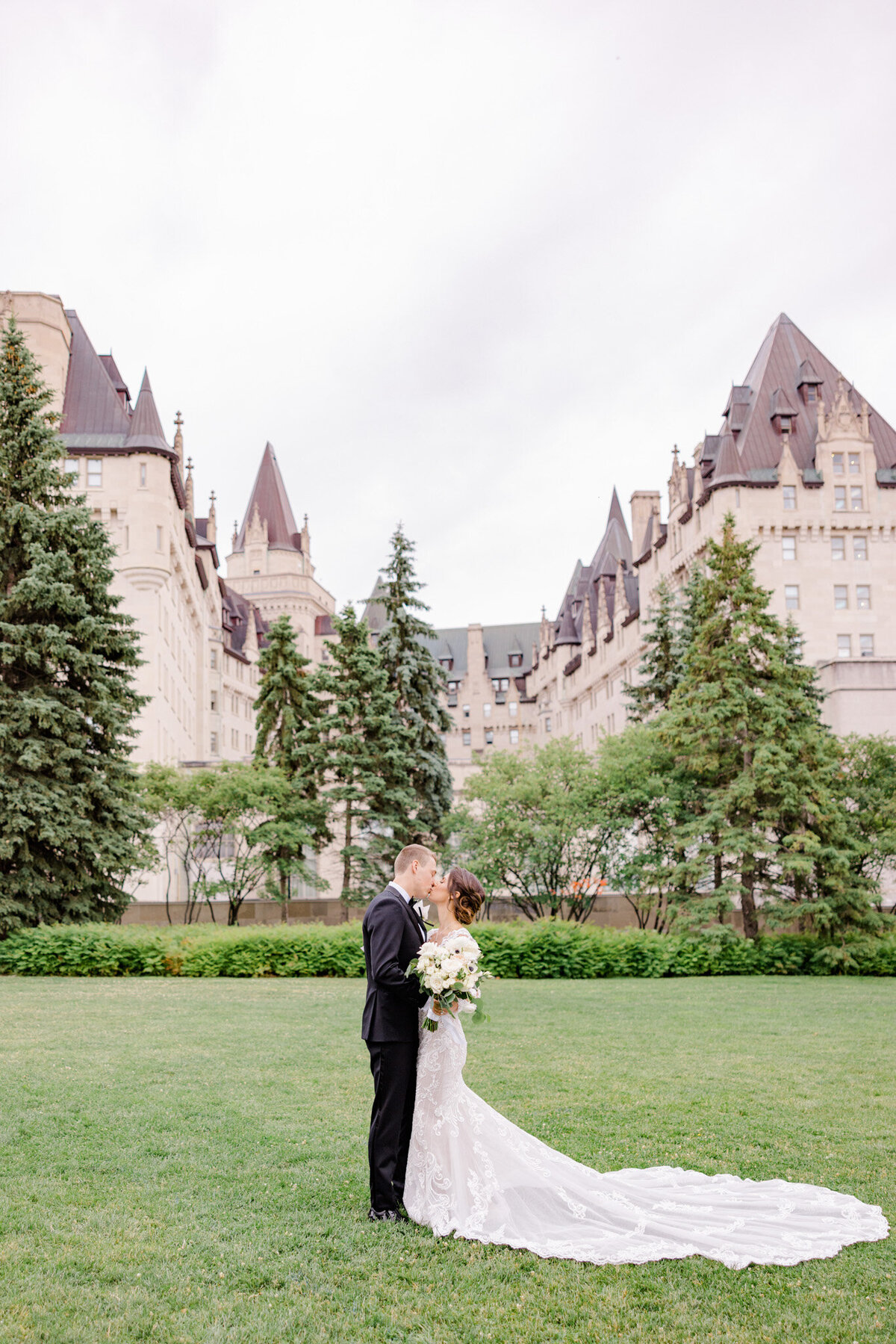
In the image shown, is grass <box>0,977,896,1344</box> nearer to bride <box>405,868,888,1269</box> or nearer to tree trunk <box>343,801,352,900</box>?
bride <box>405,868,888,1269</box>

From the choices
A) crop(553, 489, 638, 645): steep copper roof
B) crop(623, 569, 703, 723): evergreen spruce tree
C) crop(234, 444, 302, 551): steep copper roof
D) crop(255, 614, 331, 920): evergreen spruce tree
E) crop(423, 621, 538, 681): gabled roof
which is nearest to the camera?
crop(255, 614, 331, 920): evergreen spruce tree

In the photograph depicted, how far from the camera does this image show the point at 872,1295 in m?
5.30

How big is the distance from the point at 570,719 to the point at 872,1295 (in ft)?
275

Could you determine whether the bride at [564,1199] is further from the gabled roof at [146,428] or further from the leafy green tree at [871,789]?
the gabled roof at [146,428]

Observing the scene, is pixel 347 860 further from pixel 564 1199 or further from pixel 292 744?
pixel 564 1199

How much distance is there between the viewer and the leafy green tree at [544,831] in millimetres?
33375

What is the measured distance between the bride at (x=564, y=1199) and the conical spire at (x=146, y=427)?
143 feet

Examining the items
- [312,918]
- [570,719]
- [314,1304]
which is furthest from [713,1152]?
[570,719]

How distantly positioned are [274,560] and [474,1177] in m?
94.7

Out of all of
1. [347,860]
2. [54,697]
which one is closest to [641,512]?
[347,860]

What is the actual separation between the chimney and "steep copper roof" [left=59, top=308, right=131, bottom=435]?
34.1 meters

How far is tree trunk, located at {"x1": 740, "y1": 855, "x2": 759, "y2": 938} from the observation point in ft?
93.1

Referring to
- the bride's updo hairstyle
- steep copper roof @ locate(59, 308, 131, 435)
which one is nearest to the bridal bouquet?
the bride's updo hairstyle

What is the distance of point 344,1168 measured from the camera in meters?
7.74
